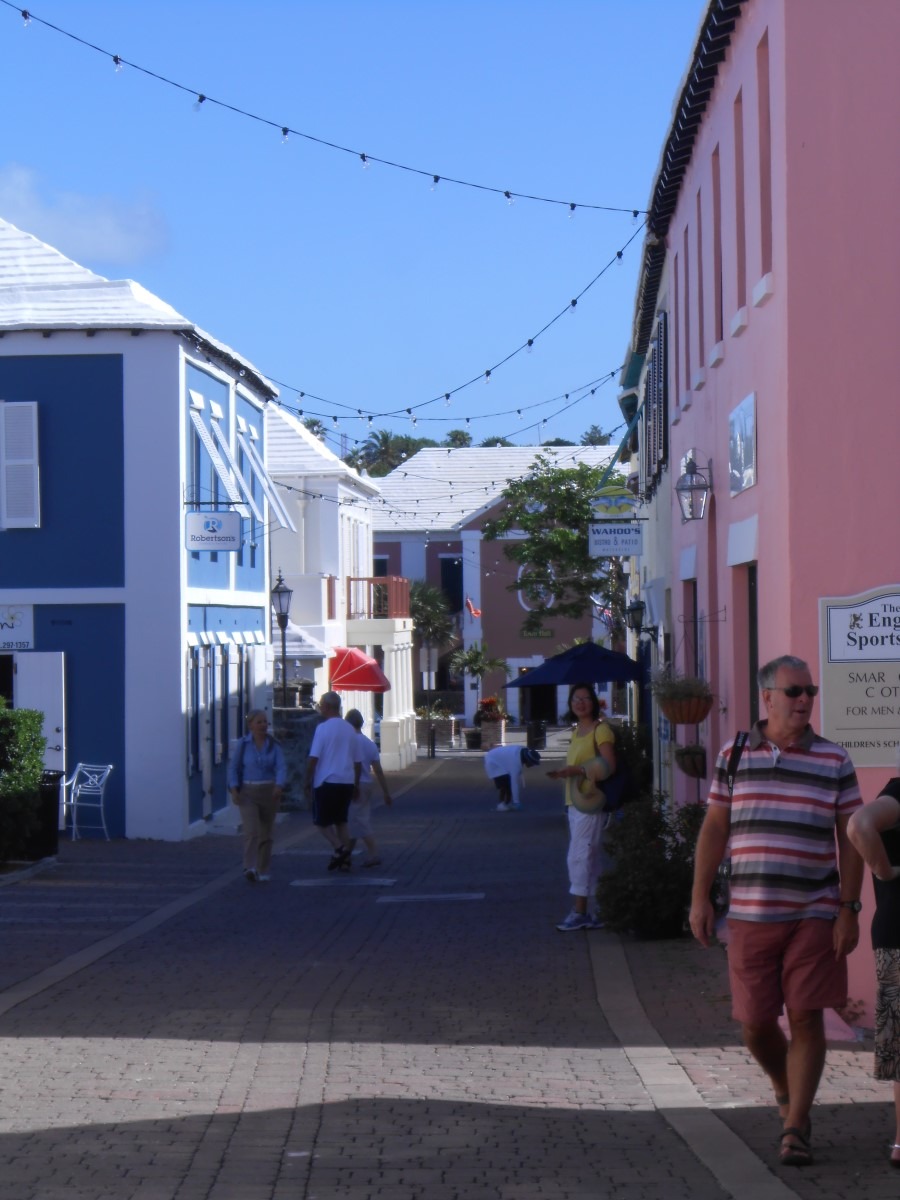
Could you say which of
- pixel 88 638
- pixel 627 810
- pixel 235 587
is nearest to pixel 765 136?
pixel 627 810

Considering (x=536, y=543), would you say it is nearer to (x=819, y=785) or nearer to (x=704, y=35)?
(x=704, y=35)

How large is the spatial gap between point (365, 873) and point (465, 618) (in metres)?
46.1

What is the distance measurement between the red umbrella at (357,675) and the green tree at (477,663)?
67.2 feet

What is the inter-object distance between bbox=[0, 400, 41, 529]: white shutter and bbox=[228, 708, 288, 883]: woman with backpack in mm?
7706

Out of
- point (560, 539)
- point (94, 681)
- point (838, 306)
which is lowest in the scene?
point (94, 681)

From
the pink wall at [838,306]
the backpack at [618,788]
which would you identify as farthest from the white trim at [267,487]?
the pink wall at [838,306]

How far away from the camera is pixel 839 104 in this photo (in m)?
9.27

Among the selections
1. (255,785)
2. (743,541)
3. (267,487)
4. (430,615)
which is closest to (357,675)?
(267,487)

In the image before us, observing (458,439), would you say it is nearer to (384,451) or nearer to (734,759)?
(384,451)

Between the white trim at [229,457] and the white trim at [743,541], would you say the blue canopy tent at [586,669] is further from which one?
the white trim at [743,541]

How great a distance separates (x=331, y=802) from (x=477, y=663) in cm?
4449

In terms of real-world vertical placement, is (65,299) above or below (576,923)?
above

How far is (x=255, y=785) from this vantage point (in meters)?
17.0

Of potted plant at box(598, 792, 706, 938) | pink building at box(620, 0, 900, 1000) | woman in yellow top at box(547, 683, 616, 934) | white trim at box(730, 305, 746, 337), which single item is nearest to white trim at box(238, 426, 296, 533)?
woman in yellow top at box(547, 683, 616, 934)
